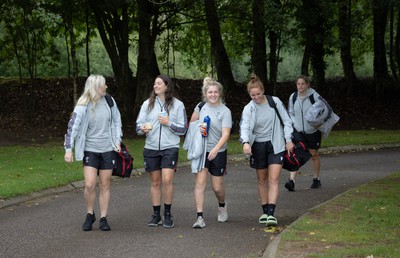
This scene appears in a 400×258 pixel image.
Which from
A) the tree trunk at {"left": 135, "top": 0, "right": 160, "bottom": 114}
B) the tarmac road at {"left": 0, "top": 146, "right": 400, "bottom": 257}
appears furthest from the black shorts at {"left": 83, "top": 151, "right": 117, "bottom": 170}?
the tree trunk at {"left": 135, "top": 0, "right": 160, "bottom": 114}

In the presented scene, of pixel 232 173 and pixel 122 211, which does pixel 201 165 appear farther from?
pixel 232 173

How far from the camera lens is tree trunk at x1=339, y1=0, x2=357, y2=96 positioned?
32.0 metres

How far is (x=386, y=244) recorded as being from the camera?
7965 mm

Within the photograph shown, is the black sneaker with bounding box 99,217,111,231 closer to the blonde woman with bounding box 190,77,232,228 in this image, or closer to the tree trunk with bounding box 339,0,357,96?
the blonde woman with bounding box 190,77,232,228

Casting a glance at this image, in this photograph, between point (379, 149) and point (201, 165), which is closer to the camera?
point (201, 165)

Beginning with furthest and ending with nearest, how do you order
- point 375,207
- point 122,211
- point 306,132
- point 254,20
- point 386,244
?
point 254,20 < point 306,132 < point 122,211 < point 375,207 < point 386,244

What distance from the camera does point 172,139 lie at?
10.0m

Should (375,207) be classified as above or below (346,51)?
below

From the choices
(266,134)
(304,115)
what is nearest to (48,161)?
(304,115)

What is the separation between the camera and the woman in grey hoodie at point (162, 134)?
32.5 ft

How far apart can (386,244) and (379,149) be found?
15.2 metres

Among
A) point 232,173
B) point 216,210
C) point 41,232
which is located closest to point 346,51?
point 232,173

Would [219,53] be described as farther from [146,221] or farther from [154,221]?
[154,221]

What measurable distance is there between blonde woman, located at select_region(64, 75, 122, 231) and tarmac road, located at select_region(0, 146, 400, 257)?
48 centimetres
